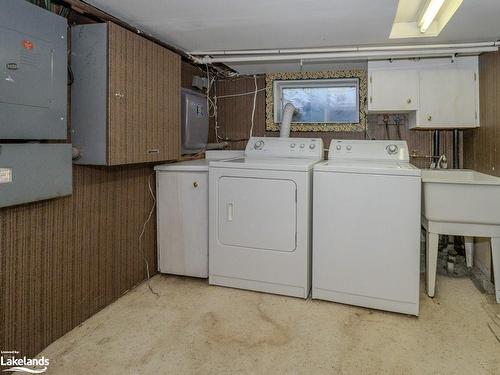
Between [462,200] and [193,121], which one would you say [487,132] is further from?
[193,121]

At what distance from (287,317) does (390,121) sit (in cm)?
224

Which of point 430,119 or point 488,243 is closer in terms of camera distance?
point 488,243

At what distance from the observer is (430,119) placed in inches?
121

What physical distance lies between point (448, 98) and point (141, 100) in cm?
256

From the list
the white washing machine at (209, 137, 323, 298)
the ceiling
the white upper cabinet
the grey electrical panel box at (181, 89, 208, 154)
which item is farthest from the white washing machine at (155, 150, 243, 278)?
the white upper cabinet

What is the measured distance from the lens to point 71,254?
6.87ft

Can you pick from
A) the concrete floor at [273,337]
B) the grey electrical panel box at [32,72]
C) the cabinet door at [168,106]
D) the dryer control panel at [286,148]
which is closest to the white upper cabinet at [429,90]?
the dryer control panel at [286,148]

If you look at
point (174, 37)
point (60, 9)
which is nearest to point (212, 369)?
point (60, 9)

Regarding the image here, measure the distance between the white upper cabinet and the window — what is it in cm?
43

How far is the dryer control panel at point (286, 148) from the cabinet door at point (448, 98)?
93cm

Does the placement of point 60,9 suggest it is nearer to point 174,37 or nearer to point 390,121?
point 174,37

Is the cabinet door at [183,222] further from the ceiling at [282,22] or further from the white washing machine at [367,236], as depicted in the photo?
the ceiling at [282,22]

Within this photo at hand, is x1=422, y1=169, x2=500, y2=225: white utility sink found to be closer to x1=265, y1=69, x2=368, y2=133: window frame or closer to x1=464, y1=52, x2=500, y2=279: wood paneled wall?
x1=464, y1=52, x2=500, y2=279: wood paneled wall

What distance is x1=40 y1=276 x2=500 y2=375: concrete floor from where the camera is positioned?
1790mm
